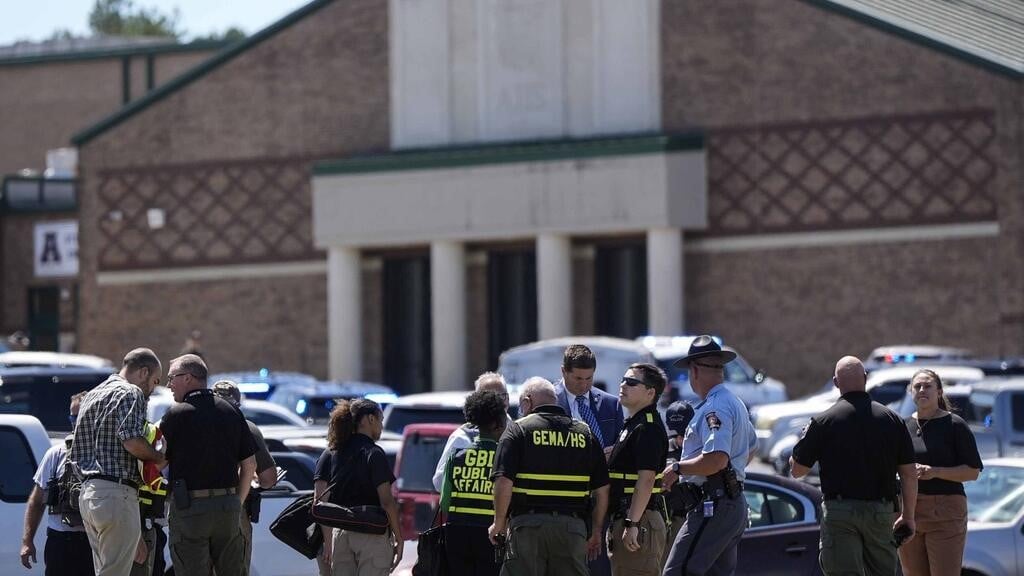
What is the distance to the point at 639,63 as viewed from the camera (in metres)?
37.8

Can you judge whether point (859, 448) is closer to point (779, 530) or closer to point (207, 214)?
point (779, 530)

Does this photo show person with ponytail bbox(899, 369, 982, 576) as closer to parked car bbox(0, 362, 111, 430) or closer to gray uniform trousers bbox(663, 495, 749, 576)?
gray uniform trousers bbox(663, 495, 749, 576)

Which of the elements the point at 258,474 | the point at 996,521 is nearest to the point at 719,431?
the point at 258,474

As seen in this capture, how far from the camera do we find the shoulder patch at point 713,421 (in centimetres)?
1073

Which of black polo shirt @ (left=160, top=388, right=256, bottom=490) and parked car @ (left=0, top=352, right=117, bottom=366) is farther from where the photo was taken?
parked car @ (left=0, top=352, right=117, bottom=366)

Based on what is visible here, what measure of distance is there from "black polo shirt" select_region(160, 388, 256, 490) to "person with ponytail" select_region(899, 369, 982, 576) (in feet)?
14.7

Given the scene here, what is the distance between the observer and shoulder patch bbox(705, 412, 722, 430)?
10727 mm

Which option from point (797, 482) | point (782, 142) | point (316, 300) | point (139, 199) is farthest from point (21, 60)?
point (797, 482)

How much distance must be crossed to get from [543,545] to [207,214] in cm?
3335

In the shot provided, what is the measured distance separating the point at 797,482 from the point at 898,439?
269 centimetres

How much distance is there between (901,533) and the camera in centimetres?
1098

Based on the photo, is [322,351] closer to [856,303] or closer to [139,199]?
[139,199]

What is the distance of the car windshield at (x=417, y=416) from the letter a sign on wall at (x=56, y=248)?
31272 mm

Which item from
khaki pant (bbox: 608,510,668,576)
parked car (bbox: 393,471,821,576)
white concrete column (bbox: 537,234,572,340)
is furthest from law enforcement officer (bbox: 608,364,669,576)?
white concrete column (bbox: 537,234,572,340)
